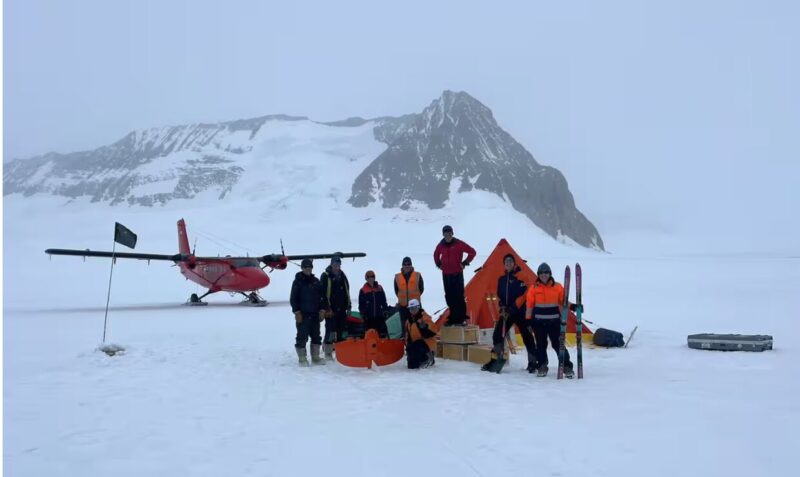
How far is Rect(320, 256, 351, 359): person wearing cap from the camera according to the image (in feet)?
31.7

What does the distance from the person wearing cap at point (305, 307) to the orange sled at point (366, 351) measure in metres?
0.59

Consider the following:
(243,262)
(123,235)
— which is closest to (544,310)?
(123,235)

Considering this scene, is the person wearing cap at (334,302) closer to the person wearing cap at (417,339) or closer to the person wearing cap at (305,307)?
the person wearing cap at (305,307)

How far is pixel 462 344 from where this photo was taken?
31.8 ft

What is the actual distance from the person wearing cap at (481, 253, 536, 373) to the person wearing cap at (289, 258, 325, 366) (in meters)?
2.77

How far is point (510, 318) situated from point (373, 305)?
2.24 metres

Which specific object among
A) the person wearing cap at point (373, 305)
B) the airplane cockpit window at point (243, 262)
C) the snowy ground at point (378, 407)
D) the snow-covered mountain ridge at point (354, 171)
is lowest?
the snowy ground at point (378, 407)

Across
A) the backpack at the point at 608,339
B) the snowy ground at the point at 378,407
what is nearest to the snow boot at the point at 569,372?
the snowy ground at the point at 378,407

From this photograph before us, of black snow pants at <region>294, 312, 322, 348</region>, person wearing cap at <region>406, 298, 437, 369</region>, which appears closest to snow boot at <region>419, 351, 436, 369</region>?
person wearing cap at <region>406, 298, 437, 369</region>

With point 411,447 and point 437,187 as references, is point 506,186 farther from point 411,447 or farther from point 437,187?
point 411,447

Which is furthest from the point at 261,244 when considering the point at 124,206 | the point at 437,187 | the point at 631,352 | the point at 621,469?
the point at 621,469

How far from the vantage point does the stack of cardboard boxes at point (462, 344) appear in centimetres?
941

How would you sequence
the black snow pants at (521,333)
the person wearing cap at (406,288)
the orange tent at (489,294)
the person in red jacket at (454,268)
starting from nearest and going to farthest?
the black snow pants at (521,333), the person wearing cap at (406,288), the person in red jacket at (454,268), the orange tent at (489,294)

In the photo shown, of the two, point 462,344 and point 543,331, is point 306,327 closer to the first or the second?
point 462,344
